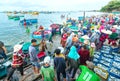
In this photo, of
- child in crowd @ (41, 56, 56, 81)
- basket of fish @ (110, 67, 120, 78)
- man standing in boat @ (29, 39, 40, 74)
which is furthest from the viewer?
basket of fish @ (110, 67, 120, 78)

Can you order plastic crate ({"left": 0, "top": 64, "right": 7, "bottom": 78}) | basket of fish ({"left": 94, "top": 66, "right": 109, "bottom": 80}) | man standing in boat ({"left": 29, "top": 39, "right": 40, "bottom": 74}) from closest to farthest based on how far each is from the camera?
man standing in boat ({"left": 29, "top": 39, "right": 40, "bottom": 74}) < basket of fish ({"left": 94, "top": 66, "right": 109, "bottom": 80}) < plastic crate ({"left": 0, "top": 64, "right": 7, "bottom": 78})

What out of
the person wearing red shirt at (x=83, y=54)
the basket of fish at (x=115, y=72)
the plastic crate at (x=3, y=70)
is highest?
the person wearing red shirt at (x=83, y=54)

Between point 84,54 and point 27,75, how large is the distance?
9.86ft

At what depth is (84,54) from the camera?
7777mm

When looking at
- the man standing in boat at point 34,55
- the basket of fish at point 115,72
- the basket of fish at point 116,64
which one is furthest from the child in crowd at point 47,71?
the basket of fish at point 116,64

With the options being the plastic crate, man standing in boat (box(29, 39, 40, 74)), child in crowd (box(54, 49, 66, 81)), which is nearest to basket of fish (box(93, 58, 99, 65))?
man standing in boat (box(29, 39, 40, 74))

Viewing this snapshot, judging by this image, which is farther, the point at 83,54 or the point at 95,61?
the point at 95,61

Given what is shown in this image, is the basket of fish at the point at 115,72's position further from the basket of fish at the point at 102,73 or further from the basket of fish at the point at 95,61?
the basket of fish at the point at 95,61

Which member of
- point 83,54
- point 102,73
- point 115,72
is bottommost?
point 102,73

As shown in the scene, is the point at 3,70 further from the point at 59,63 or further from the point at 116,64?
the point at 116,64

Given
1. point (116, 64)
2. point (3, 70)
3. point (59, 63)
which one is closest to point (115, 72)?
point (116, 64)

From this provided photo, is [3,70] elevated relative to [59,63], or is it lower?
lower

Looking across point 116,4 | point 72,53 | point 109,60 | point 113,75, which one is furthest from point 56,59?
point 116,4

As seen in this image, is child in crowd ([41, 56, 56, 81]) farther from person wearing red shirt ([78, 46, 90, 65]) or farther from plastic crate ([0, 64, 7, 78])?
plastic crate ([0, 64, 7, 78])
